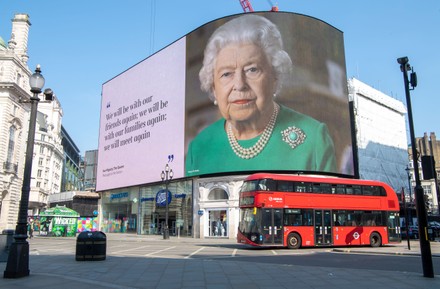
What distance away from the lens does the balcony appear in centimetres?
5126

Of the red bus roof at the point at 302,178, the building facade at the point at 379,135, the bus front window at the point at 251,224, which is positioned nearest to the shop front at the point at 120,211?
the building facade at the point at 379,135

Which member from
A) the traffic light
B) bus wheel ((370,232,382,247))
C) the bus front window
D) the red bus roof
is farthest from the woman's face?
the traffic light

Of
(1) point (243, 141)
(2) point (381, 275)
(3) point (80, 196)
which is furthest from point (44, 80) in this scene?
(3) point (80, 196)

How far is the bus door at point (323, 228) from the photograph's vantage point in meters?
25.1

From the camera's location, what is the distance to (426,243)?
11055 mm

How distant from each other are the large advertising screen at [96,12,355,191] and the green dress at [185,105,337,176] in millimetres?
104

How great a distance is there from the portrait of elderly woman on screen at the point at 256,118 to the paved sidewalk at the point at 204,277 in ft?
89.7

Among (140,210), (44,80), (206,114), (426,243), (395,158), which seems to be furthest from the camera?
(395,158)

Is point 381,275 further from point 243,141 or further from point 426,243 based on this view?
point 243,141

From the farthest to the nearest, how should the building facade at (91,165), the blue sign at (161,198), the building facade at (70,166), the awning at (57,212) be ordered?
the building facade at (70,166) → the building facade at (91,165) → the blue sign at (161,198) → the awning at (57,212)

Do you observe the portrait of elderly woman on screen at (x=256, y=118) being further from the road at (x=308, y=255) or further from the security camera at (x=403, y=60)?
the security camera at (x=403, y=60)

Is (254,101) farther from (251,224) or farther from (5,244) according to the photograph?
(5,244)

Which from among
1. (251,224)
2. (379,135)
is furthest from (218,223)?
(379,135)

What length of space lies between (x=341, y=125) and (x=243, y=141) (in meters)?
12.4
